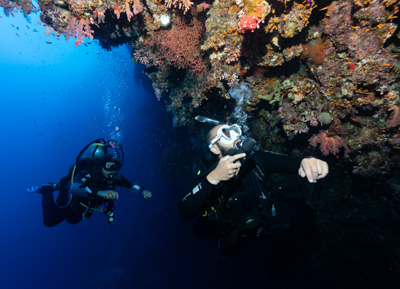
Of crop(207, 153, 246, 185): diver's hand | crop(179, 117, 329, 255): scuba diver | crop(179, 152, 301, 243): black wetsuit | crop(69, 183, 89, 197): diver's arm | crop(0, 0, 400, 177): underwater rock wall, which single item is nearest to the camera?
crop(207, 153, 246, 185): diver's hand

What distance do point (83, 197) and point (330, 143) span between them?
23.0 ft

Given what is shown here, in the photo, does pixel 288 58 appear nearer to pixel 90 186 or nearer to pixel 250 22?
pixel 250 22

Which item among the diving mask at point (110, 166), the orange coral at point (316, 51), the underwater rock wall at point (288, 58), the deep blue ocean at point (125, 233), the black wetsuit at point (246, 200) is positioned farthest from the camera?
the deep blue ocean at point (125, 233)

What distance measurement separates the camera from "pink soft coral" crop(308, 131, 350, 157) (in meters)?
3.32

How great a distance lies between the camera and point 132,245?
14438 mm

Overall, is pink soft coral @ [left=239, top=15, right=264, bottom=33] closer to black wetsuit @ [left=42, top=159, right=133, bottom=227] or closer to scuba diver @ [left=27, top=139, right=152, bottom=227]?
scuba diver @ [left=27, top=139, right=152, bottom=227]

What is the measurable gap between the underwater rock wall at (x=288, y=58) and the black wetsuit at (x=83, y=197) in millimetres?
3628

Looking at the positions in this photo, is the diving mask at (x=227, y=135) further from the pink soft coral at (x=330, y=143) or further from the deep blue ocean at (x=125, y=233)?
the deep blue ocean at (x=125, y=233)

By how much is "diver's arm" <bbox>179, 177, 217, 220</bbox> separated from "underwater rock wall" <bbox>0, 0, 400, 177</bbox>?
2.52 m

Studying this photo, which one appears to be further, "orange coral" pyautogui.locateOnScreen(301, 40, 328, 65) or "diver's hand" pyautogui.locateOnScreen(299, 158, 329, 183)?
"orange coral" pyautogui.locateOnScreen(301, 40, 328, 65)

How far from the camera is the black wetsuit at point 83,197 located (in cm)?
566

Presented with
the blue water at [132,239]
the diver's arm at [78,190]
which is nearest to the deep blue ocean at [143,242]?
the blue water at [132,239]

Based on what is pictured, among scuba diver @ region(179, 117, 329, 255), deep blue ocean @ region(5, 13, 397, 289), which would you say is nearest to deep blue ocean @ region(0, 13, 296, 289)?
deep blue ocean @ region(5, 13, 397, 289)

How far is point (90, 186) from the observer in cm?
558
